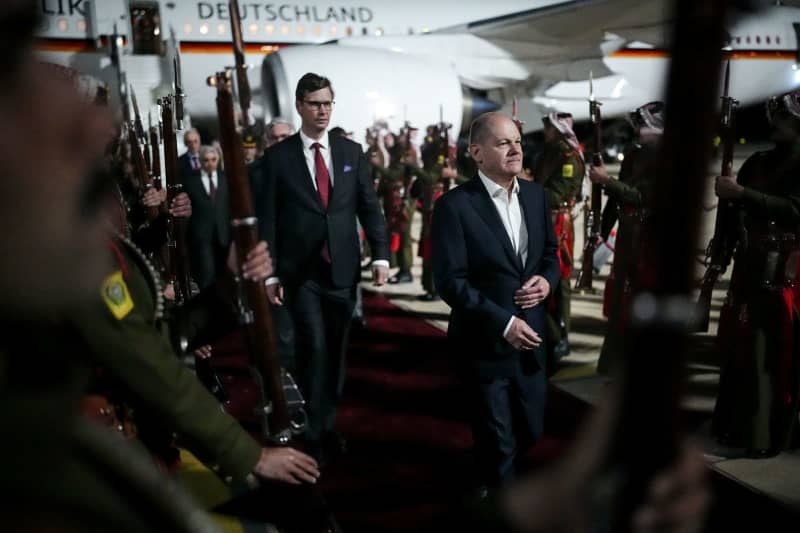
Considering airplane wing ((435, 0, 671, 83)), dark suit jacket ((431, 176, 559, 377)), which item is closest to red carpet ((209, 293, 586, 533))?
dark suit jacket ((431, 176, 559, 377))

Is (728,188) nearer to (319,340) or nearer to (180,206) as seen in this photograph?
(319,340)

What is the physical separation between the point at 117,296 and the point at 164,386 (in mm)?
191

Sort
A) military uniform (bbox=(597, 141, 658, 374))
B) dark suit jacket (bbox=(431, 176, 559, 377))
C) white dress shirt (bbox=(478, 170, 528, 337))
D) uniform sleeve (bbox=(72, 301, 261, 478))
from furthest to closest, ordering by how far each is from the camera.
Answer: military uniform (bbox=(597, 141, 658, 374)) < white dress shirt (bbox=(478, 170, 528, 337)) < dark suit jacket (bbox=(431, 176, 559, 377)) < uniform sleeve (bbox=(72, 301, 261, 478))

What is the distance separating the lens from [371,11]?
14.5 meters

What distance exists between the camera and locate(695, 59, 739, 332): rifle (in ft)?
12.3

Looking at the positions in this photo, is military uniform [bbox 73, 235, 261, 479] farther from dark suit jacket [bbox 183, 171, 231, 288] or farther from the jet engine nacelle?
the jet engine nacelle

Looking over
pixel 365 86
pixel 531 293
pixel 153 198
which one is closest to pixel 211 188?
pixel 153 198

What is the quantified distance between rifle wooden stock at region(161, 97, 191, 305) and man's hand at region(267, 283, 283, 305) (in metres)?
0.38

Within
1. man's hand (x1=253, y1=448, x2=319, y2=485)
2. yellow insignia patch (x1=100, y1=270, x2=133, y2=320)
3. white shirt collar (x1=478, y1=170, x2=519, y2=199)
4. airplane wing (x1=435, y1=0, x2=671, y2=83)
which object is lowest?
man's hand (x1=253, y1=448, x2=319, y2=485)

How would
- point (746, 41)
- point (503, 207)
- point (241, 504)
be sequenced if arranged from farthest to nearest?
1. point (746, 41)
2. point (241, 504)
3. point (503, 207)

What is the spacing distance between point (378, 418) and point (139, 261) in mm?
3046

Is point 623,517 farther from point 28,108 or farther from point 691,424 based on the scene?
point 691,424

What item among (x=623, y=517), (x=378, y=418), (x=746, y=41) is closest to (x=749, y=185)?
(x=378, y=418)

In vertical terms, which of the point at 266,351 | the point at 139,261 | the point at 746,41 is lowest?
the point at 266,351
